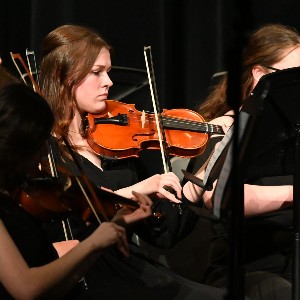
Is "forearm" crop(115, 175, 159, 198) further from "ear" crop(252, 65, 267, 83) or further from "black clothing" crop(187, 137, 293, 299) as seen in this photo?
"ear" crop(252, 65, 267, 83)

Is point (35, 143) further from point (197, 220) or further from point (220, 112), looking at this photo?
point (220, 112)

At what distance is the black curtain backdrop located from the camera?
98.7 inches

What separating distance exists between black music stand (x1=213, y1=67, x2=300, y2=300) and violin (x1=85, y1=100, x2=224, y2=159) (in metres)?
0.47

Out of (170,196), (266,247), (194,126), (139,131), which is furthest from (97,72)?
(266,247)

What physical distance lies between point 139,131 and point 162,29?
706mm

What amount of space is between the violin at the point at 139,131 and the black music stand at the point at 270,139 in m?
0.47

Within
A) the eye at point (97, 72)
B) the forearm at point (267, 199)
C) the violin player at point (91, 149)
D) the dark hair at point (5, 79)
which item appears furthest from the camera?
the eye at point (97, 72)

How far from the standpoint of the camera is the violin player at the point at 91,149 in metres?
1.75

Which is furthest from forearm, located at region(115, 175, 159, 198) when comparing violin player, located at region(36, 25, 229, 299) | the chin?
the chin

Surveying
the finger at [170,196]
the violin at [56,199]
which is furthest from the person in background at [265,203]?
the violin at [56,199]

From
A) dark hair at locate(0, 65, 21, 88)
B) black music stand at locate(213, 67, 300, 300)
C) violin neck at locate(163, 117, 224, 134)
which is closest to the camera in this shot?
black music stand at locate(213, 67, 300, 300)

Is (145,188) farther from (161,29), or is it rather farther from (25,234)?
(161,29)

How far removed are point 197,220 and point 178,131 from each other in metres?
0.30

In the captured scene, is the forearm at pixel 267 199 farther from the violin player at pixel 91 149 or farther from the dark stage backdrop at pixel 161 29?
the dark stage backdrop at pixel 161 29
